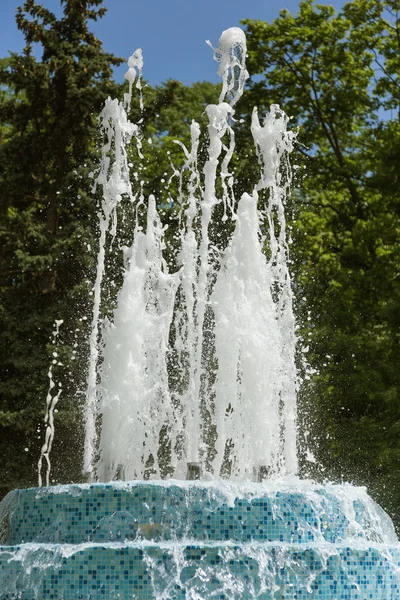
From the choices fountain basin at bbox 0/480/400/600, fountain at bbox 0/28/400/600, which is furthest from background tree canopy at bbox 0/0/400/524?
fountain basin at bbox 0/480/400/600

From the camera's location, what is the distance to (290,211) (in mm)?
20422

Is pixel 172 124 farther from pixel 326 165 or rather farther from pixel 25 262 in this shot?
pixel 25 262

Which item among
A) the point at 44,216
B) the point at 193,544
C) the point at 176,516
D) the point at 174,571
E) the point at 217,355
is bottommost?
the point at 174,571

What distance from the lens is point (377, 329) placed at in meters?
17.8

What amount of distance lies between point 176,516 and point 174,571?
56cm

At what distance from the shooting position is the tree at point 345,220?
16422 millimetres

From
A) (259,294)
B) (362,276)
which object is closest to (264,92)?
(362,276)

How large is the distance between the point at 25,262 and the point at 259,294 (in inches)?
319

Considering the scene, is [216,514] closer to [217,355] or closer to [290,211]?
[217,355]

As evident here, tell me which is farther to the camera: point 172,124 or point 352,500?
point 172,124

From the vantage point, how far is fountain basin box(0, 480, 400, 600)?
681 centimetres

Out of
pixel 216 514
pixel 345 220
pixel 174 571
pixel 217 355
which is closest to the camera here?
pixel 174 571

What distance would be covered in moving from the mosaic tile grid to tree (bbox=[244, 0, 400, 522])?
313 inches

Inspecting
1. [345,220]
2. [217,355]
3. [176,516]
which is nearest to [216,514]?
[176,516]
